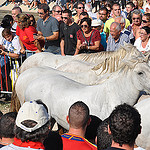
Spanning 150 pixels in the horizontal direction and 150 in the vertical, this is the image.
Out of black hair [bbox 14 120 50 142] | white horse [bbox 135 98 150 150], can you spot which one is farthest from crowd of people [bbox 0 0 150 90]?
black hair [bbox 14 120 50 142]

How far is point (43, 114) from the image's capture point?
8.75 ft

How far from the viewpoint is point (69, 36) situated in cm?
789

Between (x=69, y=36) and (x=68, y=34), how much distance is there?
6cm

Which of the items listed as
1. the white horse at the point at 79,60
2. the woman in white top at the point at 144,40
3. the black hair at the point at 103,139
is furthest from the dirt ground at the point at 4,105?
the black hair at the point at 103,139

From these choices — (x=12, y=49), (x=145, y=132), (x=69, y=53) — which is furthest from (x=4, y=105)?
(x=145, y=132)

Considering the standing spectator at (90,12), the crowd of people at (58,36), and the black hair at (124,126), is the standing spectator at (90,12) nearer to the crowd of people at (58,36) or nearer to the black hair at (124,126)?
the crowd of people at (58,36)

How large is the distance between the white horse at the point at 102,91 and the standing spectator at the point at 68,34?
105 inches

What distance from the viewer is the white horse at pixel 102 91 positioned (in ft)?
14.8

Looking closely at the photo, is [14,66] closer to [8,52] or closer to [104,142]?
[8,52]

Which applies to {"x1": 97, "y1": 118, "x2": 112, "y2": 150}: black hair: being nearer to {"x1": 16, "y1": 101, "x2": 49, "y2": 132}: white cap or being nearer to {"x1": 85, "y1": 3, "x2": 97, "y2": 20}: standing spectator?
{"x1": 16, "y1": 101, "x2": 49, "y2": 132}: white cap

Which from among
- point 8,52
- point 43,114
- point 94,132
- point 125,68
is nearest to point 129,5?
point 8,52

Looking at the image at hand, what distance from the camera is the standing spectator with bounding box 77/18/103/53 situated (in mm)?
7081

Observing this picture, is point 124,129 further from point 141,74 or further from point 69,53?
point 69,53

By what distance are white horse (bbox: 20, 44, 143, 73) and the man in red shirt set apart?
2.16 m
